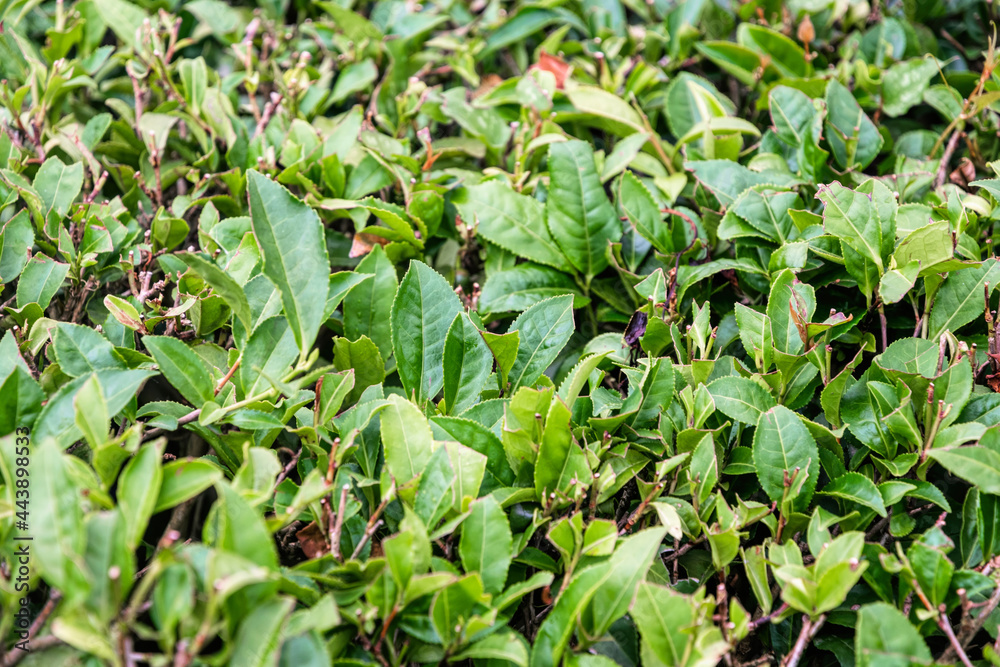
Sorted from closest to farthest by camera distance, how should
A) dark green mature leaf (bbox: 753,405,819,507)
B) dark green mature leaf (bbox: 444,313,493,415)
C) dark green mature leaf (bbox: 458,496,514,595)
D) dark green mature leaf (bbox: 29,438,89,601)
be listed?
dark green mature leaf (bbox: 29,438,89,601), dark green mature leaf (bbox: 458,496,514,595), dark green mature leaf (bbox: 753,405,819,507), dark green mature leaf (bbox: 444,313,493,415)

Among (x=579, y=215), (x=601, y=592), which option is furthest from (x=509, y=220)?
(x=601, y=592)

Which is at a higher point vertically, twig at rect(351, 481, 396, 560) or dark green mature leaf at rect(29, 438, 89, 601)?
dark green mature leaf at rect(29, 438, 89, 601)

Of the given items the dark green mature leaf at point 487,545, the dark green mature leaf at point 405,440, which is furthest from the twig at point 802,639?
the dark green mature leaf at point 405,440

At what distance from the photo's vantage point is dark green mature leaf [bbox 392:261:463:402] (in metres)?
1.30

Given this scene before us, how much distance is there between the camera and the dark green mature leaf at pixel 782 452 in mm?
1147

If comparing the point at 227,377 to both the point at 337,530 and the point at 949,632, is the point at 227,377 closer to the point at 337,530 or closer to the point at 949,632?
the point at 337,530

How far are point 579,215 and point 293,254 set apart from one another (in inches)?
26.6

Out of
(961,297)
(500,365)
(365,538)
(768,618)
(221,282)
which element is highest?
(221,282)

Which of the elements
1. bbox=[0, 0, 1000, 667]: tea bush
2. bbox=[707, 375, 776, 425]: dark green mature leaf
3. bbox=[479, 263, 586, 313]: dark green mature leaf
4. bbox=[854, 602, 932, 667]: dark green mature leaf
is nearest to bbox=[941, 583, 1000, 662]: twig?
bbox=[0, 0, 1000, 667]: tea bush

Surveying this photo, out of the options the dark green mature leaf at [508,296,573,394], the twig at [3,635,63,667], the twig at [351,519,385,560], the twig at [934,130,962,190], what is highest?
the twig at [934,130,962,190]

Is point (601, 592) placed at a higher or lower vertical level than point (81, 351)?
lower

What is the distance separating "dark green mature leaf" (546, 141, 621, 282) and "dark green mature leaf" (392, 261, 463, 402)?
0.34 metres

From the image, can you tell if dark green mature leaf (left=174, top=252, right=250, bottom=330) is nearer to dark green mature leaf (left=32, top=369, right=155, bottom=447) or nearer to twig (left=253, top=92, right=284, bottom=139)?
dark green mature leaf (left=32, top=369, right=155, bottom=447)

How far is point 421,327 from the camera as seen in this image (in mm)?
1328
